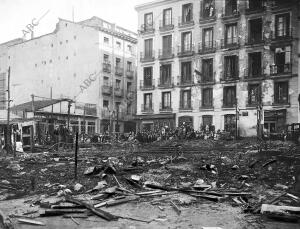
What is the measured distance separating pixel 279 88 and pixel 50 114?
23940 mm

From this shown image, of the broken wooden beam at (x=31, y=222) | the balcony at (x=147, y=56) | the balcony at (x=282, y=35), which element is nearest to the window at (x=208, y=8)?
the balcony at (x=282, y=35)

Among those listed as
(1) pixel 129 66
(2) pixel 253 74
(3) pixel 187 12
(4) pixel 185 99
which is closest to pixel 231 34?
(2) pixel 253 74

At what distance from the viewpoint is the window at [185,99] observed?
133ft

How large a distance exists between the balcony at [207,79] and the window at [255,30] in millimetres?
5453

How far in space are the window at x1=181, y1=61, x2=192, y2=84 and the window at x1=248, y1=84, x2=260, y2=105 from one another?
714 centimetres

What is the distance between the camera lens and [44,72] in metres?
51.5

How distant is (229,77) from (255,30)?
5.66 meters

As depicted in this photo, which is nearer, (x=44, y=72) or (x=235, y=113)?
(x=235, y=113)

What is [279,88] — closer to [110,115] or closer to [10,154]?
[110,115]

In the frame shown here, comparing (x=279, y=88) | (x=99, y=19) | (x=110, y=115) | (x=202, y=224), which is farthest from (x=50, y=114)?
(x=202, y=224)

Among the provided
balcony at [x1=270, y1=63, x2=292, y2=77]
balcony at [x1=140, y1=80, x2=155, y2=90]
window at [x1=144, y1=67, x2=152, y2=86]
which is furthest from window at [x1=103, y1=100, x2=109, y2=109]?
balcony at [x1=270, y1=63, x2=292, y2=77]

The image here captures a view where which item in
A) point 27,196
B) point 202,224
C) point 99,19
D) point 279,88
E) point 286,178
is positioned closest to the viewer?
point 202,224

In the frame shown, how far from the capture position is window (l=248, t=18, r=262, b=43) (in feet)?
123

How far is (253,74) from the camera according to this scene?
37250mm
